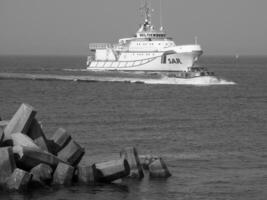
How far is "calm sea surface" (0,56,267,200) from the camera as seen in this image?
18938mm

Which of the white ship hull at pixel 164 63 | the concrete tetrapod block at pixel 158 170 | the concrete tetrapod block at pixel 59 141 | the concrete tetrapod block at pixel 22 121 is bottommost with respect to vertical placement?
the white ship hull at pixel 164 63

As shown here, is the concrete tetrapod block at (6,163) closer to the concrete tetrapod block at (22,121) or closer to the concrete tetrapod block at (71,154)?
the concrete tetrapod block at (22,121)

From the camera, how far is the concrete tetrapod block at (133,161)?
64.5ft

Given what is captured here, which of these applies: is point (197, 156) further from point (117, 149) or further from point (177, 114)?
point (177, 114)

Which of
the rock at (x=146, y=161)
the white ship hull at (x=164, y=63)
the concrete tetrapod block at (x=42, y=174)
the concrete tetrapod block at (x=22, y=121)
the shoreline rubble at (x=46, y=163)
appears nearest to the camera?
the shoreline rubble at (x=46, y=163)

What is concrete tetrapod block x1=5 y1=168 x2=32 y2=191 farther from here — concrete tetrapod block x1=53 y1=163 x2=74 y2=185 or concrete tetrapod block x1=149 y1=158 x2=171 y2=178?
concrete tetrapod block x1=149 y1=158 x2=171 y2=178

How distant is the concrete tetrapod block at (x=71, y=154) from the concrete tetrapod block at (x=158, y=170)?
203 cm

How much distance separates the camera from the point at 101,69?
348 ft

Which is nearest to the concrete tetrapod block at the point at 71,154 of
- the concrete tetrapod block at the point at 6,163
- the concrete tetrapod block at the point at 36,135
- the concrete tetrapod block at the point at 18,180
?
the concrete tetrapod block at the point at 36,135

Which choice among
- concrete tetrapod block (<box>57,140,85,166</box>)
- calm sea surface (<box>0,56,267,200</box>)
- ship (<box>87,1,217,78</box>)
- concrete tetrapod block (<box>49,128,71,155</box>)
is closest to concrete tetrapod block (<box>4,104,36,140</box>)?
concrete tetrapod block (<box>49,128,71,155</box>)

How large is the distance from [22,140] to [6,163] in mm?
1207

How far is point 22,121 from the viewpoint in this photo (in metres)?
19.6

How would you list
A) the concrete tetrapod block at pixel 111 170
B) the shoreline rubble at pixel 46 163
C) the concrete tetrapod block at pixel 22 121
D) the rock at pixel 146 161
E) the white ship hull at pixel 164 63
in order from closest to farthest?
the shoreline rubble at pixel 46 163 → the concrete tetrapod block at pixel 111 170 → the concrete tetrapod block at pixel 22 121 → the rock at pixel 146 161 → the white ship hull at pixel 164 63

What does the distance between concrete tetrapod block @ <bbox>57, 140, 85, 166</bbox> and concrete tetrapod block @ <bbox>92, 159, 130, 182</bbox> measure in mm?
928
